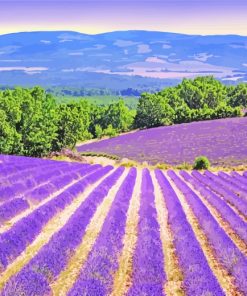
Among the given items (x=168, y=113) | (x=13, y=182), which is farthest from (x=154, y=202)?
(x=168, y=113)

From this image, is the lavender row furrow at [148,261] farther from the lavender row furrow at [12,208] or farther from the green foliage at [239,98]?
the green foliage at [239,98]

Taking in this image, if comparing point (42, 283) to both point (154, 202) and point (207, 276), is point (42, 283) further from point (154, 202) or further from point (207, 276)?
point (154, 202)

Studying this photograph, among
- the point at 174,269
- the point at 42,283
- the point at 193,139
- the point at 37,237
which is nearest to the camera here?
the point at 42,283

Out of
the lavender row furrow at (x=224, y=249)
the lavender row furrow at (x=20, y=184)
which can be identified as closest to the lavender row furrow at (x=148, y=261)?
the lavender row furrow at (x=224, y=249)

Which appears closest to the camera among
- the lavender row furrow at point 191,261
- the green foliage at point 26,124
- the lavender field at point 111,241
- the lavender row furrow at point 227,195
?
the lavender row furrow at point 191,261

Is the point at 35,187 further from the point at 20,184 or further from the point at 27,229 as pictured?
the point at 27,229

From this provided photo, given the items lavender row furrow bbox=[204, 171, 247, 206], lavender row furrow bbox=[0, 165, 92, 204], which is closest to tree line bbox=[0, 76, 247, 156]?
lavender row furrow bbox=[0, 165, 92, 204]

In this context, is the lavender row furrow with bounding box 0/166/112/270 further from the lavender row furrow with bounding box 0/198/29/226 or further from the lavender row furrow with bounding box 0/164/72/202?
the lavender row furrow with bounding box 0/164/72/202
